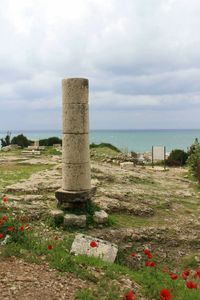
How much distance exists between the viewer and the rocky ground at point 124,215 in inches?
222

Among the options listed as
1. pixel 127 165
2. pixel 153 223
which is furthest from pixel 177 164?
pixel 153 223

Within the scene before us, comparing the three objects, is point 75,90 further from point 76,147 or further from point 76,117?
point 76,147

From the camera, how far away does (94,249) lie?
743cm

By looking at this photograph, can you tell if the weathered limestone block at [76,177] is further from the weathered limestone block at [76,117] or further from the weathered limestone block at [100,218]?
the weathered limestone block at [76,117]

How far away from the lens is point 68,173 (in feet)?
34.1

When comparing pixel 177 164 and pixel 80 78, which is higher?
pixel 80 78

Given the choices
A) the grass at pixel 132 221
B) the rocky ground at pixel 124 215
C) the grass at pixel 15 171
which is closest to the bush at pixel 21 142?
the grass at pixel 15 171

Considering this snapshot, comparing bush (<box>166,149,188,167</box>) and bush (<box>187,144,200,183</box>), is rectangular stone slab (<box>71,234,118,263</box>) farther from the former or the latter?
bush (<box>166,149,188,167</box>)

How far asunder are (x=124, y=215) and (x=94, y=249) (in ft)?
12.6

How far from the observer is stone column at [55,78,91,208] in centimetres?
1018

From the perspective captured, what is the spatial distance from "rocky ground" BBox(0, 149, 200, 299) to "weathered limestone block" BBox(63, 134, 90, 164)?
57.7 inches

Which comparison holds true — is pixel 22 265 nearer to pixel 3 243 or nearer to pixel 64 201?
pixel 3 243

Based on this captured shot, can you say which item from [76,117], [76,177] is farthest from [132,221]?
[76,117]

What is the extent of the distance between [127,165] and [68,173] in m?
12.1
